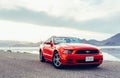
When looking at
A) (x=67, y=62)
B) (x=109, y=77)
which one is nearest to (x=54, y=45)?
(x=67, y=62)

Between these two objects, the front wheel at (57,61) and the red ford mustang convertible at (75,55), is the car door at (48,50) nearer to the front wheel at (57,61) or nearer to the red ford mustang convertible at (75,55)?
the red ford mustang convertible at (75,55)

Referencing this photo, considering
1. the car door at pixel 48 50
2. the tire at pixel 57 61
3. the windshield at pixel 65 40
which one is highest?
the windshield at pixel 65 40

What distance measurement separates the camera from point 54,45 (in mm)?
13758

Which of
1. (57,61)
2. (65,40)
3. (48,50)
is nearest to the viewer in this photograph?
(57,61)

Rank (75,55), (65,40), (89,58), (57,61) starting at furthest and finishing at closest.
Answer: (65,40) → (57,61) → (89,58) → (75,55)

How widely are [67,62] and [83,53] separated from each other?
2.38 ft

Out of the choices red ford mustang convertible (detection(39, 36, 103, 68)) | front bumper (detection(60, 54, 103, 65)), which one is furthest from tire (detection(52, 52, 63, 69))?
front bumper (detection(60, 54, 103, 65))

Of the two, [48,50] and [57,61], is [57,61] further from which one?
[48,50]

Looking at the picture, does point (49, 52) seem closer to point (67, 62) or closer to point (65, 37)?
point (65, 37)

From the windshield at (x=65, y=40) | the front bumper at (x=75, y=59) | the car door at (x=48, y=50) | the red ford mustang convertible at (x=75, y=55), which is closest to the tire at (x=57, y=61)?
the red ford mustang convertible at (x=75, y=55)

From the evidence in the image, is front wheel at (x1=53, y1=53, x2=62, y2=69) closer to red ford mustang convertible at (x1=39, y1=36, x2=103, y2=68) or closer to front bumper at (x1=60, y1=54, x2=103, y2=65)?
red ford mustang convertible at (x1=39, y1=36, x2=103, y2=68)

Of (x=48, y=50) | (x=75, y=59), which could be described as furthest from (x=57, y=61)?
(x=48, y=50)

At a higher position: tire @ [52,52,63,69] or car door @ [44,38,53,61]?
car door @ [44,38,53,61]

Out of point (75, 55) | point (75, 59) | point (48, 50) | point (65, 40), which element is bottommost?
point (75, 59)
